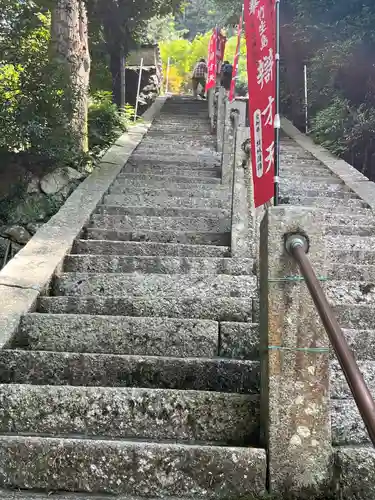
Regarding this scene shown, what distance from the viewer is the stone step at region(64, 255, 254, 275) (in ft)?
13.9

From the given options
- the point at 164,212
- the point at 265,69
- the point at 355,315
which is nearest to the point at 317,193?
the point at 164,212

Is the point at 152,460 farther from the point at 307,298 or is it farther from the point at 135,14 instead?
Answer: the point at 135,14

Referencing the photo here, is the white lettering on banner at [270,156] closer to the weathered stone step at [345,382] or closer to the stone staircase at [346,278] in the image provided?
the stone staircase at [346,278]

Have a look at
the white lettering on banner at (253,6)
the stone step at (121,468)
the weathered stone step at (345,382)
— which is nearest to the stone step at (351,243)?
the white lettering on banner at (253,6)

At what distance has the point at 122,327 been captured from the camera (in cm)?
309

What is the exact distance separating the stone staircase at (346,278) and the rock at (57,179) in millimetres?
2883

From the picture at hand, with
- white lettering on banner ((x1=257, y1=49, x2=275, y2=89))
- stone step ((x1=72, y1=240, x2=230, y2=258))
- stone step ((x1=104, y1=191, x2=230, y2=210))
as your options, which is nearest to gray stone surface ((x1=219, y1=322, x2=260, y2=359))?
stone step ((x1=72, y1=240, x2=230, y2=258))

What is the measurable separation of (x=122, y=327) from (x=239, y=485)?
1331 millimetres

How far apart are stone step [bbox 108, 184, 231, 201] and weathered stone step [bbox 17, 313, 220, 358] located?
343 cm

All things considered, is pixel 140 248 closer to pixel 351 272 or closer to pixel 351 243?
pixel 351 272

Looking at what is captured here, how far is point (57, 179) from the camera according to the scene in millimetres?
6664

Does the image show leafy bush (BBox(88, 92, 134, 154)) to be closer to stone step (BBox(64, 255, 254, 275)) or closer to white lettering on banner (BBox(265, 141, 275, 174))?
stone step (BBox(64, 255, 254, 275))

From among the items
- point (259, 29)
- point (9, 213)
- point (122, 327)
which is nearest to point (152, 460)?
point (122, 327)

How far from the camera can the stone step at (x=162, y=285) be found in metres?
3.65
